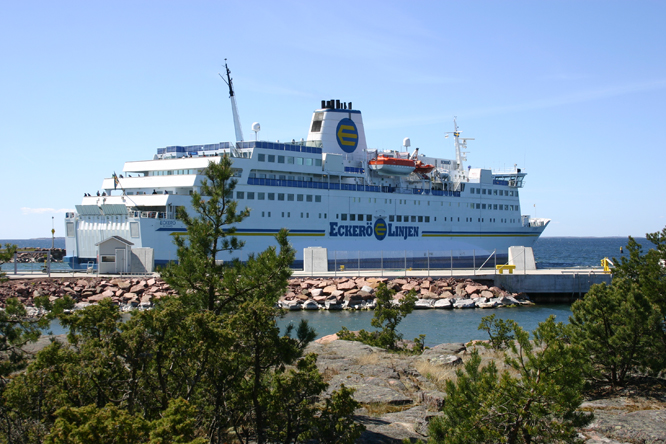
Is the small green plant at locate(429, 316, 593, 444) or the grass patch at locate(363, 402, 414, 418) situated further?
the grass patch at locate(363, 402, 414, 418)

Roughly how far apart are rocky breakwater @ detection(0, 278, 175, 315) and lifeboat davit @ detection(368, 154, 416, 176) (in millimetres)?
21755

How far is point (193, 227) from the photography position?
8836 millimetres

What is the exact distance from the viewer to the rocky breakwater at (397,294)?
2781cm

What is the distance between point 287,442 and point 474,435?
2.22 m

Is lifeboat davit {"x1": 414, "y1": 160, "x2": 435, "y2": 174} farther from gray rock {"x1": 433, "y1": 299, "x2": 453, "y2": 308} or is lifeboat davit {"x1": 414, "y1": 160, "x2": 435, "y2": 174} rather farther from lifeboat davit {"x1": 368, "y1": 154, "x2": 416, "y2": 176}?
gray rock {"x1": 433, "y1": 299, "x2": 453, "y2": 308}

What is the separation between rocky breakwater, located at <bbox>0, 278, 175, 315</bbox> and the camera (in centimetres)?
2652

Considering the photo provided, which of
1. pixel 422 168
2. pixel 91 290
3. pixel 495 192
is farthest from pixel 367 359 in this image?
pixel 495 192

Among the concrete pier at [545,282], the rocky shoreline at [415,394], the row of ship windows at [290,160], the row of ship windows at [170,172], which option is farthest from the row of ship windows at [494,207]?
the rocky shoreline at [415,394]

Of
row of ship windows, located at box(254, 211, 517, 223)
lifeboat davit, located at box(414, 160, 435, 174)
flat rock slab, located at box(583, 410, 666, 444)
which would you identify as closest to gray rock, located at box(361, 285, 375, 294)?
row of ship windows, located at box(254, 211, 517, 223)

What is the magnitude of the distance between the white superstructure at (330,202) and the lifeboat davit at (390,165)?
2.04 feet

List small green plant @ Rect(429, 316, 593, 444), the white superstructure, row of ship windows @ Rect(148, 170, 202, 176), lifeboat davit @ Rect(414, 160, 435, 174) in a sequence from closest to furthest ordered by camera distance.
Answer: small green plant @ Rect(429, 316, 593, 444) → the white superstructure → row of ship windows @ Rect(148, 170, 202, 176) → lifeboat davit @ Rect(414, 160, 435, 174)

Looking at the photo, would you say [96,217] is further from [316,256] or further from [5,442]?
[5,442]

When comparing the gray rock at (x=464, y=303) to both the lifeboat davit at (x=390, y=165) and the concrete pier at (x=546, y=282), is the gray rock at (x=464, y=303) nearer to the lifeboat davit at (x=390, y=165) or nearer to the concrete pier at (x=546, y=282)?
the concrete pier at (x=546, y=282)

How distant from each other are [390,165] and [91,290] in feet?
83.0
